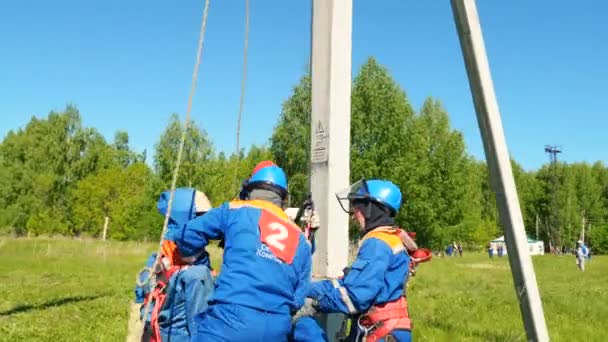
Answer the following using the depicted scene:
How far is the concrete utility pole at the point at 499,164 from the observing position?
152 inches

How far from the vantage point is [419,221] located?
47.5 metres

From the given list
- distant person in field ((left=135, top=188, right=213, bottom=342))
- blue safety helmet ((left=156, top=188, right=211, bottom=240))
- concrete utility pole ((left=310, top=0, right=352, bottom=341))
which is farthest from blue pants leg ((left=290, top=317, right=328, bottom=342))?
blue safety helmet ((left=156, top=188, right=211, bottom=240))

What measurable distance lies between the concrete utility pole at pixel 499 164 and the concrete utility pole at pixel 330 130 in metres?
0.81

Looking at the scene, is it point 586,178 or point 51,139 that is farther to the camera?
point 586,178

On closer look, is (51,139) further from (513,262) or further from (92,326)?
(513,262)

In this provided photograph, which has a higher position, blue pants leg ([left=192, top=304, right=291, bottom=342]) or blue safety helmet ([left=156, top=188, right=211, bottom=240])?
blue safety helmet ([left=156, top=188, right=211, bottom=240])

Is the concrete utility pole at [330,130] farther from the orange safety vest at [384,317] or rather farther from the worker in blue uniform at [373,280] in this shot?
the orange safety vest at [384,317]

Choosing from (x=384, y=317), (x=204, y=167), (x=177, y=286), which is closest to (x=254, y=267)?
(x=177, y=286)

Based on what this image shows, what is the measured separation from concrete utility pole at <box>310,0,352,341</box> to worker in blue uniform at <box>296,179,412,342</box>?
0.45ft

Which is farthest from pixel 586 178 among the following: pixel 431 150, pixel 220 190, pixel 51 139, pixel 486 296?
pixel 486 296

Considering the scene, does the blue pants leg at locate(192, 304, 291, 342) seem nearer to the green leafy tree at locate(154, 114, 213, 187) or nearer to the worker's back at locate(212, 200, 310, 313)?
the worker's back at locate(212, 200, 310, 313)

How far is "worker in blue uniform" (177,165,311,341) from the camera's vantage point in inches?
128

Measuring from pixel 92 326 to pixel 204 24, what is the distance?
27.0 feet

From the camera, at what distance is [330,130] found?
13.8ft
